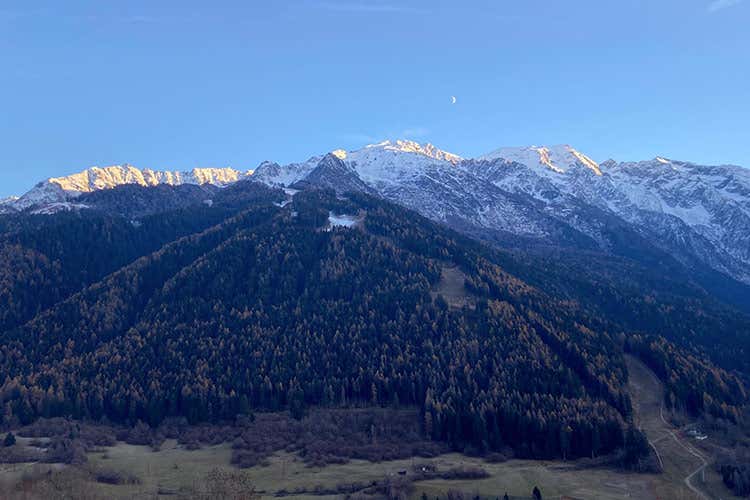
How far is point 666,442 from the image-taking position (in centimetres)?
15888

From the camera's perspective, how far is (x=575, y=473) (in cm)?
14262

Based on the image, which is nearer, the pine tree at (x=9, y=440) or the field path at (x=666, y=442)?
the field path at (x=666, y=442)

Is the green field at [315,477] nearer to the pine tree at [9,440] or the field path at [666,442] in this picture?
the field path at [666,442]

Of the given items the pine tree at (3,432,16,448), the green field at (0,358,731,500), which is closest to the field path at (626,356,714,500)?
the green field at (0,358,731,500)

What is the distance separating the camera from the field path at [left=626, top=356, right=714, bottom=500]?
139 m

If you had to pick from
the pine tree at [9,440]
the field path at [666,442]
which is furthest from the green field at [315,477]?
the pine tree at [9,440]

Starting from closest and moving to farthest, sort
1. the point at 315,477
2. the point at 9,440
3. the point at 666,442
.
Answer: the point at 315,477 → the point at 666,442 → the point at 9,440

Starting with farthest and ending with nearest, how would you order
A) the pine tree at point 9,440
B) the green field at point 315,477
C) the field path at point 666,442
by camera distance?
the pine tree at point 9,440 < the field path at point 666,442 < the green field at point 315,477

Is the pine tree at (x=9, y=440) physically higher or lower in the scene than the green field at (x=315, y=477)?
higher

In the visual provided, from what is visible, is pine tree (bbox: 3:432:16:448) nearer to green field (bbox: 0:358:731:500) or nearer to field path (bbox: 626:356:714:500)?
green field (bbox: 0:358:731:500)

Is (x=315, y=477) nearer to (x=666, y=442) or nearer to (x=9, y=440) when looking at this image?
(x=9, y=440)

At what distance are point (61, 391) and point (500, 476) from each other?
128 meters

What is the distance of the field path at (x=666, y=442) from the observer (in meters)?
139

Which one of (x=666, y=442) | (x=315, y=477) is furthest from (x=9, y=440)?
(x=666, y=442)
